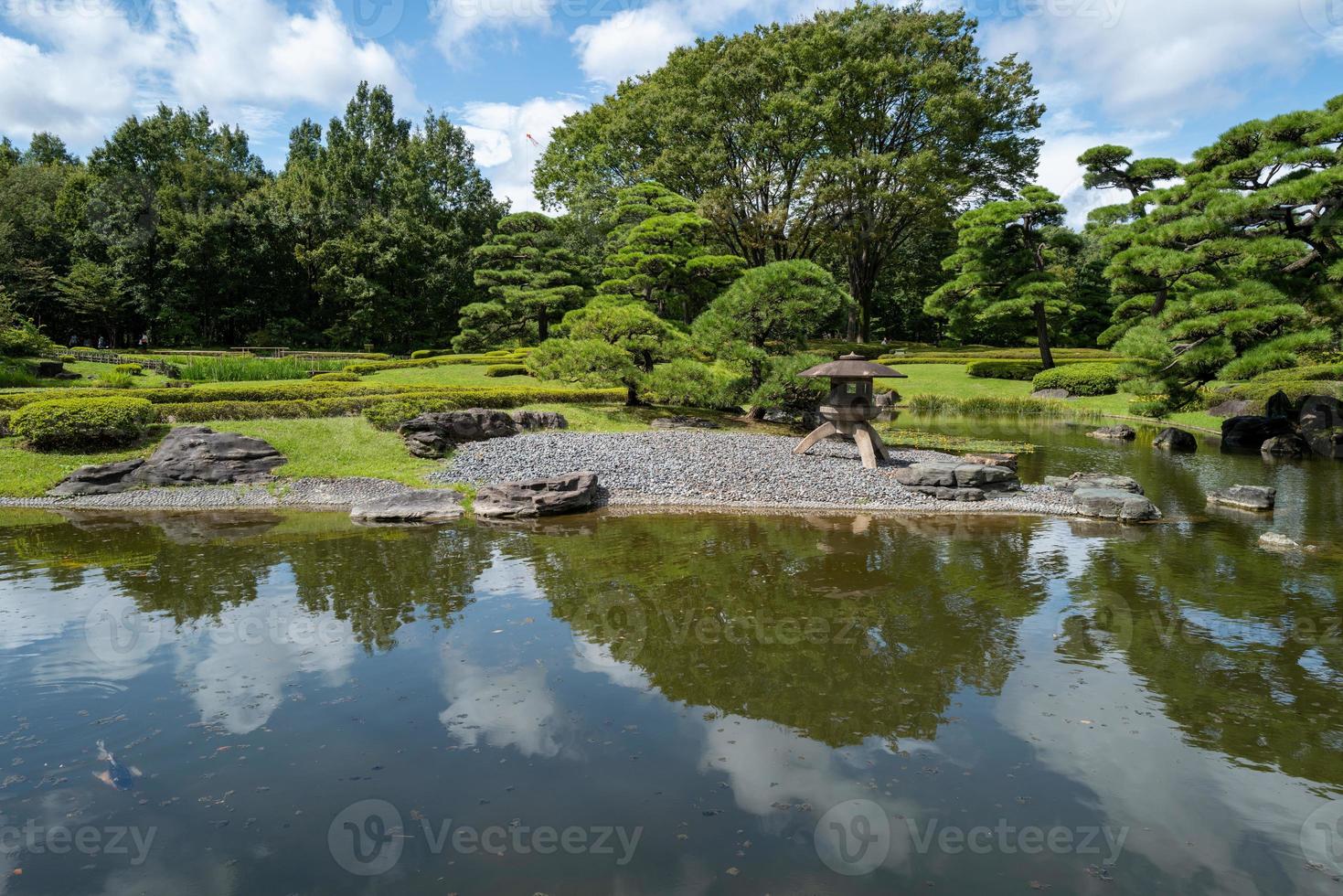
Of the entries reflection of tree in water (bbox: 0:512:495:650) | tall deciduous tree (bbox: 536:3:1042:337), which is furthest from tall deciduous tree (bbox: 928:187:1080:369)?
reflection of tree in water (bbox: 0:512:495:650)

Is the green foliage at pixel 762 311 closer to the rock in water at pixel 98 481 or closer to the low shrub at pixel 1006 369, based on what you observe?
the rock in water at pixel 98 481

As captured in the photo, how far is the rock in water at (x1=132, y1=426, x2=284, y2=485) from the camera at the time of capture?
14.7 meters

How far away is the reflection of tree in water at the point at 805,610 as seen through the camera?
6371 millimetres

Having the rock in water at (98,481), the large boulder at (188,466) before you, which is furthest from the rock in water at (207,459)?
the rock in water at (98,481)

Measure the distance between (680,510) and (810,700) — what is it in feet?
25.7

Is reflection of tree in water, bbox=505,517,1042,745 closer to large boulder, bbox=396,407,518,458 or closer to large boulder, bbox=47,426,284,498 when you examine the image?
large boulder, bbox=396,407,518,458

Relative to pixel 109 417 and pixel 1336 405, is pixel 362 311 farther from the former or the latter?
pixel 1336 405

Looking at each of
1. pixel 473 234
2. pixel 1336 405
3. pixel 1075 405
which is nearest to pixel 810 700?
pixel 1336 405

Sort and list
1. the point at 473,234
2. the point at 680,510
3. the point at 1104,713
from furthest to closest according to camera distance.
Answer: the point at 473,234 → the point at 680,510 → the point at 1104,713

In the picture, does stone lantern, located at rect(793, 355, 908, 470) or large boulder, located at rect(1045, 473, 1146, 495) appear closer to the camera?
large boulder, located at rect(1045, 473, 1146, 495)

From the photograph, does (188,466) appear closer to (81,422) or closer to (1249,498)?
(81,422)

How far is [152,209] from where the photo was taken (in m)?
41.9

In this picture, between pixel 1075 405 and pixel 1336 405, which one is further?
pixel 1075 405

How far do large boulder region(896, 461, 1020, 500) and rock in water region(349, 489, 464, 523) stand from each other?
8980 millimetres
